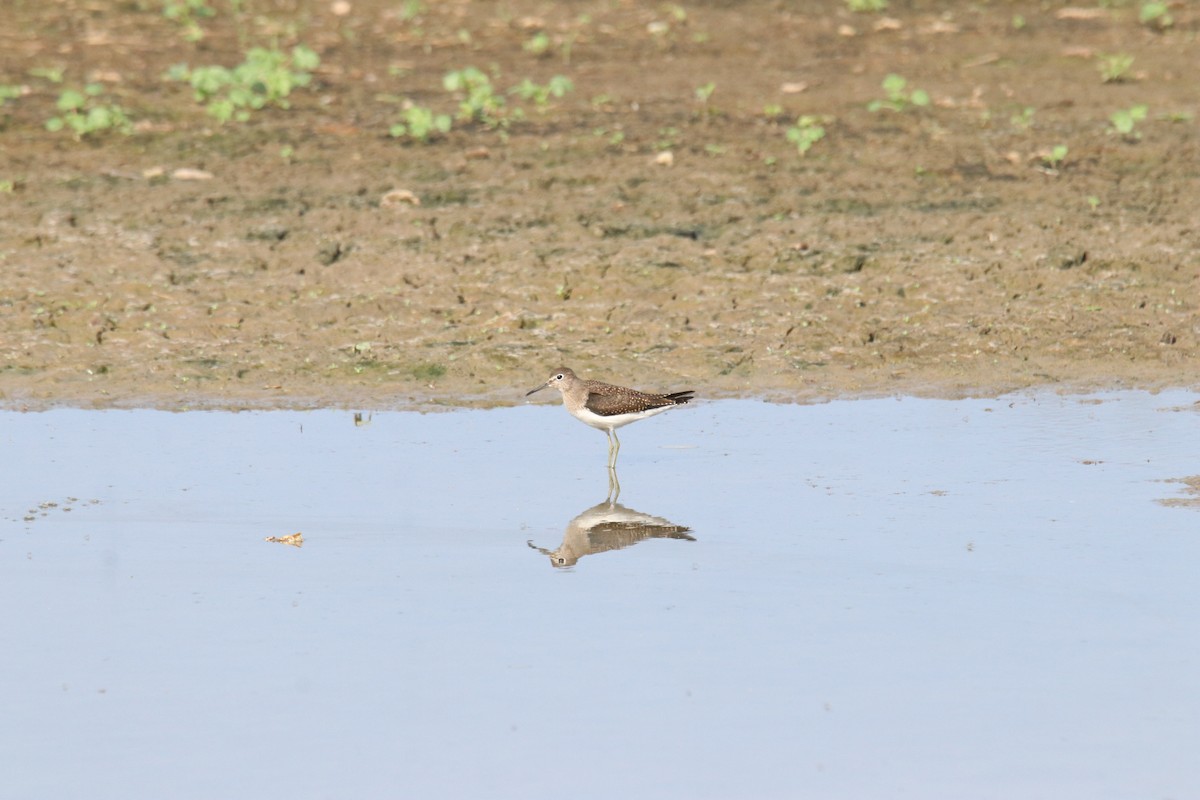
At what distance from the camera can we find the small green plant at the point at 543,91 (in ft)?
58.3

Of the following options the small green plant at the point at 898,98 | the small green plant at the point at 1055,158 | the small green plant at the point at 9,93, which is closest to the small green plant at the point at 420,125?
the small green plant at the point at 9,93

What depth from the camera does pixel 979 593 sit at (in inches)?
310

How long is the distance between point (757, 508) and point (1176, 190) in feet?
25.7

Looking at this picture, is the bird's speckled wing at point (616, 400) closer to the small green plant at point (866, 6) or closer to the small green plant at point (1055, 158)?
the small green plant at point (1055, 158)

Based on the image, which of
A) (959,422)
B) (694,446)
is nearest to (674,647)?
(694,446)

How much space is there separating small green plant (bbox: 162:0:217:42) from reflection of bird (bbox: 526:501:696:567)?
1194 cm

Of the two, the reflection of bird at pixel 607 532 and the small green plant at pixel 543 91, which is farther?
the small green plant at pixel 543 91

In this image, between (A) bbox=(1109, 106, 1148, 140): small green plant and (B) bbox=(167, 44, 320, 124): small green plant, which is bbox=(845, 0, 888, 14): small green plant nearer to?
(A) bbox=(1109, 106, 1148, 140): small green plant

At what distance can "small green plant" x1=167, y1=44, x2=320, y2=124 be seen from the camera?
17.4 m

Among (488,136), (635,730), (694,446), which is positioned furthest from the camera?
(488,136)

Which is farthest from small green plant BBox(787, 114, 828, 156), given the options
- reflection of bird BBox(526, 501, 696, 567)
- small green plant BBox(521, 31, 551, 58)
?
reflection of bird BBox(526, 501, 696, 567)

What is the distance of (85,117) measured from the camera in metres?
16.9

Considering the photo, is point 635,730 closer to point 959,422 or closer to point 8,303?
point 959,422

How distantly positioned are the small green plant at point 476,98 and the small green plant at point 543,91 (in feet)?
0.69
